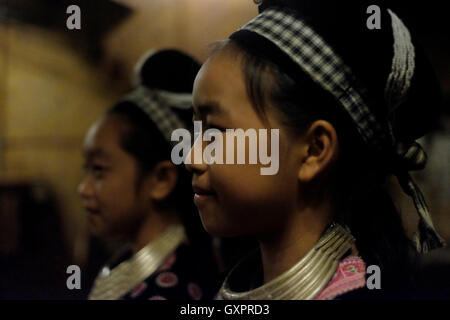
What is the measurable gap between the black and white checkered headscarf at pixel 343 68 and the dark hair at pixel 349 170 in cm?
1

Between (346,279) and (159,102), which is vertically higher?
(159,102)

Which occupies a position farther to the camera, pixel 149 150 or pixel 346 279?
pixel 149 150

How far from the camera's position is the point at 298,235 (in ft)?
2.52

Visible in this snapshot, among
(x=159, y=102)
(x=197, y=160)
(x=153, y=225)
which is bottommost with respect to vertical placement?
(x=153, y=225)

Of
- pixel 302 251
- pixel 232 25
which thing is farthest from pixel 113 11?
pixel 302 251

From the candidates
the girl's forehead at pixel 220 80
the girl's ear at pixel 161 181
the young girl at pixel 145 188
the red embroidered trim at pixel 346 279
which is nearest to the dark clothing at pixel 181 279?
the young girl at pixel 145 188

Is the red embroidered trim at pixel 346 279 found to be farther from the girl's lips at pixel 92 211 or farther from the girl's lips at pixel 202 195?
the girl's lips at pixel 92 211

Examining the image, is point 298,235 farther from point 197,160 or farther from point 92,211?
point 92,211

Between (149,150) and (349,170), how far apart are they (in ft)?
1.94

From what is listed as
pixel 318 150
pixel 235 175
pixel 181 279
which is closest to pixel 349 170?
pixel 318 150

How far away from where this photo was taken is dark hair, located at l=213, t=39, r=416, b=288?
2.35ft

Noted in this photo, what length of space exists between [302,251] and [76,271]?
0.64 metres

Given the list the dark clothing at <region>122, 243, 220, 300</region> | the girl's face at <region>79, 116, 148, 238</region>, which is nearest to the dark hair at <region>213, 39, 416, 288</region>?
the dark clothing at <region>122, 243, 220, 300</region>

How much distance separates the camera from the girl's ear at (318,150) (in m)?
0.72
